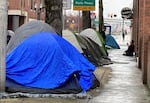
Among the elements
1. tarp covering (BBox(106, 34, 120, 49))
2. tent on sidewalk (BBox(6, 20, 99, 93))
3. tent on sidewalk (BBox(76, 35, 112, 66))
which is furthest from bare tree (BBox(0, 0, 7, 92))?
tarp covering (BBox(106, 34, 120, 49))

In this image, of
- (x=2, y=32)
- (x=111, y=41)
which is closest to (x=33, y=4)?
(x=111, y=41)

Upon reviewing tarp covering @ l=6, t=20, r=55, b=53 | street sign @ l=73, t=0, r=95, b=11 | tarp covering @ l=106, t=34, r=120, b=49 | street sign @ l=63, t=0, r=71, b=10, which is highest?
street sign @ l=63, t=0, r=71, b=10

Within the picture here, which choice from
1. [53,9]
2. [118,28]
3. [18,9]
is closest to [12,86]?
[53,9]

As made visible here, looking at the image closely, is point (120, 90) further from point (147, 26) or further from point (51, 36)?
point (147, 26)

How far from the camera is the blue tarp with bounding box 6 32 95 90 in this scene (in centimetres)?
1284

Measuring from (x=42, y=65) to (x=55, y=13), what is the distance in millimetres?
4048

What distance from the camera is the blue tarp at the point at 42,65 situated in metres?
12.8

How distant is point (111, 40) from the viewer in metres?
44.3

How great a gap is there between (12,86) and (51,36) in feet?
6.60

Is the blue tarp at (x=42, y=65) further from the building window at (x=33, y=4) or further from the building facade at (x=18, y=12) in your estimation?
the building window at (x=33, y=4)

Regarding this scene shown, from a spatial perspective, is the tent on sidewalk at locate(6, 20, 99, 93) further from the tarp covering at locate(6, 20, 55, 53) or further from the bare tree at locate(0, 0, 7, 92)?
the bare tree at locate(0, 0, 7, 92)

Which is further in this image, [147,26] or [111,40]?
[111,40]

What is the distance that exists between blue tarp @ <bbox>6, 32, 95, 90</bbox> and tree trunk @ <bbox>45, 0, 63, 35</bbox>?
122 inches

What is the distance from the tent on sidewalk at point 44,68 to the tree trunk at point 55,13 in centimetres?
289
